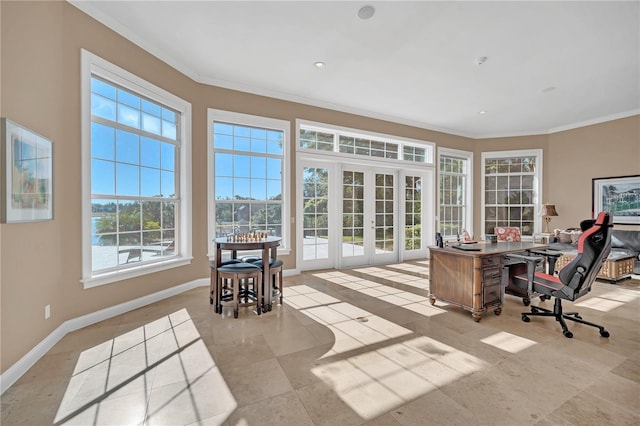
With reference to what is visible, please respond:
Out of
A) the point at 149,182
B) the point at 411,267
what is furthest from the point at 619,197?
the point at 149,182

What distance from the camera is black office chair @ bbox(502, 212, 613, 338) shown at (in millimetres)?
2578

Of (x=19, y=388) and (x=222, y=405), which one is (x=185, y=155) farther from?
(x=222, y=405)

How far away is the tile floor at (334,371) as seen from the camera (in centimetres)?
171

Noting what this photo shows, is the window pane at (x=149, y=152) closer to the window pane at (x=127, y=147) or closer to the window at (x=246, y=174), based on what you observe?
the window pane at (x=127, y=147)

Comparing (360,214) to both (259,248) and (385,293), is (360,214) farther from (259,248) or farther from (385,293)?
(259,248)

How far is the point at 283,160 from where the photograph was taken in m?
5.05

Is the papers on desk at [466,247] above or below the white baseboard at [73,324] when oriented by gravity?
above

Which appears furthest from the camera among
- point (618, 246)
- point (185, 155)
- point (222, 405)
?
point (618, 246)

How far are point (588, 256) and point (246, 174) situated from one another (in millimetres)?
4346

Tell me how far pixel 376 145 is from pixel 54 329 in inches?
224

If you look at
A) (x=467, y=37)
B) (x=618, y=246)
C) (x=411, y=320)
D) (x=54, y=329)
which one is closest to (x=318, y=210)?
(x=411, y=320)

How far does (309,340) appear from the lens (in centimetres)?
266

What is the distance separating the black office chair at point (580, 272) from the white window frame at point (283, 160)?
339 centimetres

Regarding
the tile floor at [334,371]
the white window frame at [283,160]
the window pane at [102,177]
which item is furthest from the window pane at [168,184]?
the tile floor at [334,371]
